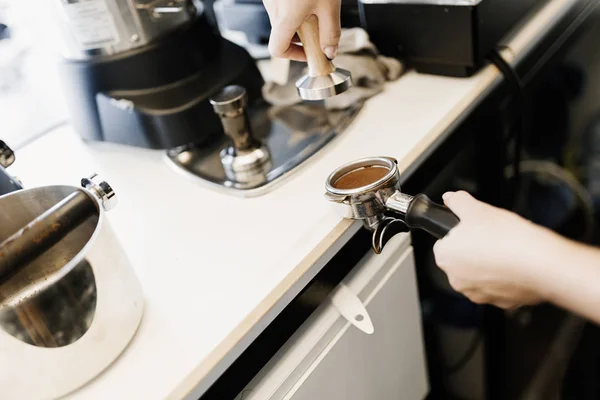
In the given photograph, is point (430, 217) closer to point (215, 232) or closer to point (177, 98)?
point (215, 232)

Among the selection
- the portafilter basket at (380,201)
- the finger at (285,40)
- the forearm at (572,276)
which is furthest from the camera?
the finger at (285,40)

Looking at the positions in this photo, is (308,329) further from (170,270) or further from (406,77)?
(406,77)

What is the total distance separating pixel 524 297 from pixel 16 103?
0.93m

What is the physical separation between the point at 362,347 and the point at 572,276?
1.07ft

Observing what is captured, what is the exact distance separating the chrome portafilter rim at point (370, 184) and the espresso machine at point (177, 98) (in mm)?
108

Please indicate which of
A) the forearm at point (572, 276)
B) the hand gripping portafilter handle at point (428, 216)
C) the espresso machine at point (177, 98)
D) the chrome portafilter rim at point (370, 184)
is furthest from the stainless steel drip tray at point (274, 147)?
the forearm at point (572, 276)

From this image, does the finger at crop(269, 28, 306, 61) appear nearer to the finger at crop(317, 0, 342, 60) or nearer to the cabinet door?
the finger at crop(317, 0, 342, 60)

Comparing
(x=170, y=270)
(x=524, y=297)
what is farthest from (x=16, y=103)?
(x=524, y=297)

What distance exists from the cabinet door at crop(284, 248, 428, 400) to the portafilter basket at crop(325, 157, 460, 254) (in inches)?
4.4

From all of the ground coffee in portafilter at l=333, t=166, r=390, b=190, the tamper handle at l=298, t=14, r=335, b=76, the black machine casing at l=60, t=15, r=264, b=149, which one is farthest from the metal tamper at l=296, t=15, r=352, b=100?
the black machine casing at l=60, t=15, r=264, b=149

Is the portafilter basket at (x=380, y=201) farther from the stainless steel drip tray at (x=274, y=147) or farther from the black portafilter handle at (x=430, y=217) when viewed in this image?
the stainless steel drip tray at (x=274, y=147)

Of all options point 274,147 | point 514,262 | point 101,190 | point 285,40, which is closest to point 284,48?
point 285,40

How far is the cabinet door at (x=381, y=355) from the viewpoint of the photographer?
0.65m

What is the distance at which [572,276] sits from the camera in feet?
1.49
